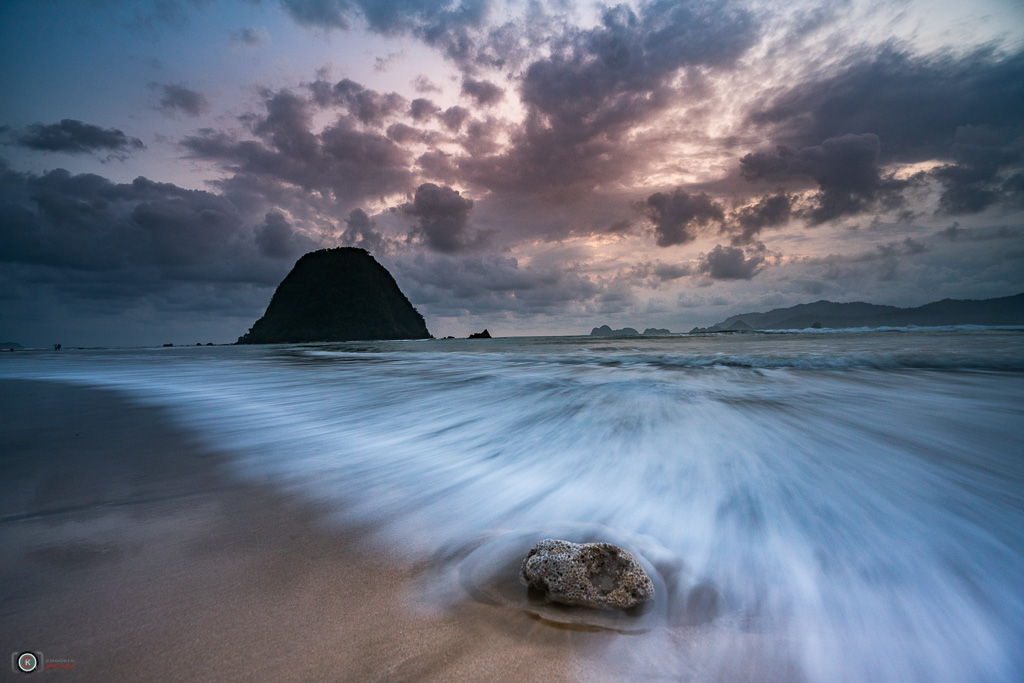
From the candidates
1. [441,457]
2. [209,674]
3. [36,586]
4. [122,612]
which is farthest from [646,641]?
[441,457]

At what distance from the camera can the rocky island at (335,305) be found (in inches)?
4242

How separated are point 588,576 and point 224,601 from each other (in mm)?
→ 1513

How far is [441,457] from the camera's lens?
14.1 feet

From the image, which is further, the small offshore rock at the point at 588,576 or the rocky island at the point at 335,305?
the rocky island at the point at 335,305
